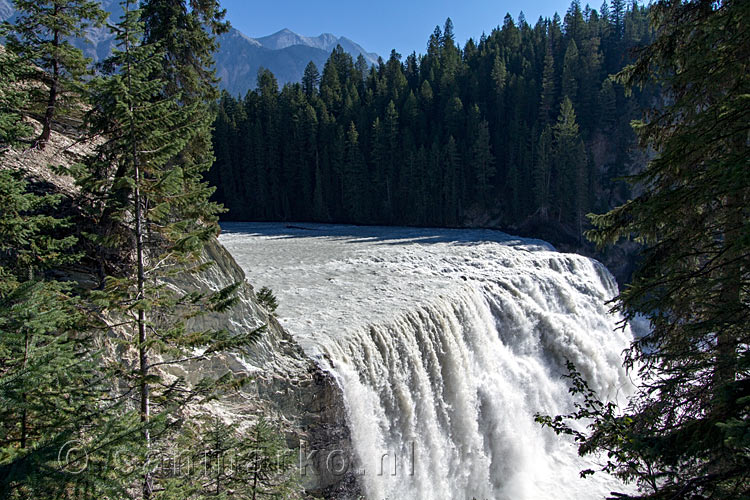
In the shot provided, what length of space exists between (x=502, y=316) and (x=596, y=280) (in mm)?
9903

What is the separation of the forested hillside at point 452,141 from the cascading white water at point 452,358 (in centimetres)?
2311

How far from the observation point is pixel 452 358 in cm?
1403

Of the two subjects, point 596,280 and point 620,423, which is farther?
point 596,280

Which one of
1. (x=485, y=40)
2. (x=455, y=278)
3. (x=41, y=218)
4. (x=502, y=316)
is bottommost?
(x=502, y=316)

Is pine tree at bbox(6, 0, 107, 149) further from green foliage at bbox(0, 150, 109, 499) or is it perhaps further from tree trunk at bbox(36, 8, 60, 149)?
green foliage at bbox(0, 150, 109, 499)

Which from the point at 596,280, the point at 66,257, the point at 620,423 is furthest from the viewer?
the point at 596,280

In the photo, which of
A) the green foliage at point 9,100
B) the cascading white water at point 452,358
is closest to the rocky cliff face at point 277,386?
the cascading white water at point 452,358

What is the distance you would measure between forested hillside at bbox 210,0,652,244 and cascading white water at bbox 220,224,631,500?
2311cm

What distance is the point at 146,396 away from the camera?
17.9 feet

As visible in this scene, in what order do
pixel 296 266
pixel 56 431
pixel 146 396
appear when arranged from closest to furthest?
pixel 56 431, pixel 146 396, pixel 296 266

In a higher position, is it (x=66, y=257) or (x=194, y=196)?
(x=194, y=196)

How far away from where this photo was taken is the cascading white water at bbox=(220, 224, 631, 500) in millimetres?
11562

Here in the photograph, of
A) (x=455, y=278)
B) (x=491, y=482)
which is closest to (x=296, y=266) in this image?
(x=455, y=278)

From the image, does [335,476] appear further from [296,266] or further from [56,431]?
[296,266]
